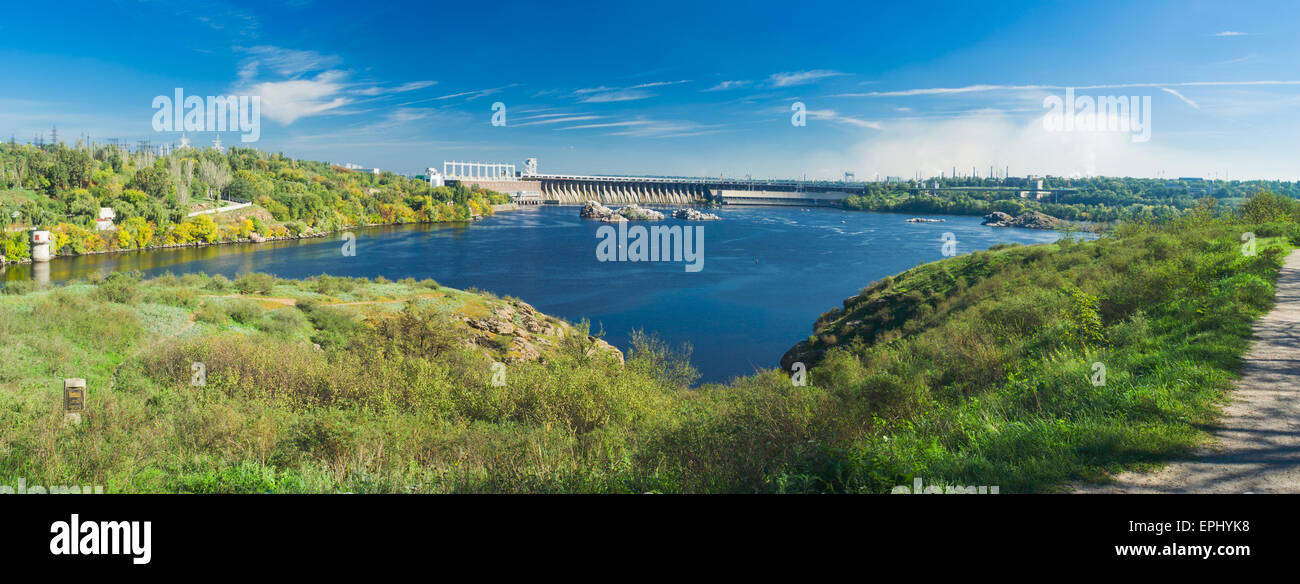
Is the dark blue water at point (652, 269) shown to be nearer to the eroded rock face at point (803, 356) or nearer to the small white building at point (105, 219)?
the eroded rock face at point (803, 356)

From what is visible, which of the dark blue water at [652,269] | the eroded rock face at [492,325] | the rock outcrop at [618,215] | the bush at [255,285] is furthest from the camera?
the rock outcrop at [618,215]

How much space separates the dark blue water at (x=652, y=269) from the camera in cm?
3312

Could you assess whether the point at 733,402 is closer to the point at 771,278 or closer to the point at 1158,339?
the point at 1158,339

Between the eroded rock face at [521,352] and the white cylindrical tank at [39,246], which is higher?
the white cylindrical tank at [39,246]

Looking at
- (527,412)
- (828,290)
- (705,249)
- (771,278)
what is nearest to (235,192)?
(705,249)

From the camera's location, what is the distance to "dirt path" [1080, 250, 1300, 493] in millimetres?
4172

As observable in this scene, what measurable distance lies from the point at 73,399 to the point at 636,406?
6.97m

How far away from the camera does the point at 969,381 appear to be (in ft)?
30.7

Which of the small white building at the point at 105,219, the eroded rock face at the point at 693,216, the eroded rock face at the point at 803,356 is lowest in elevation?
the eroded rock face at the point at 803,356

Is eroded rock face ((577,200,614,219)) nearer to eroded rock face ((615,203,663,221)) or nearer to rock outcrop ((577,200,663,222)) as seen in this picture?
rock outcrop ((577,200,663,222))

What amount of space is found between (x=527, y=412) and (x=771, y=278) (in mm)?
37942

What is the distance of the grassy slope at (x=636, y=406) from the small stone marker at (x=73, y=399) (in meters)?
0.17

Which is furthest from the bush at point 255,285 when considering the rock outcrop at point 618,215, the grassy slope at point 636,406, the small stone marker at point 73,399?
the rock outcrop at point 618,215

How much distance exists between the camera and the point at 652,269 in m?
51.5
